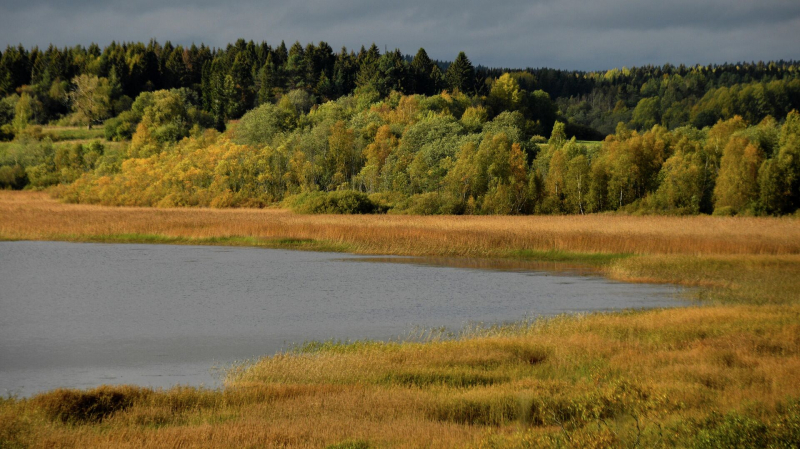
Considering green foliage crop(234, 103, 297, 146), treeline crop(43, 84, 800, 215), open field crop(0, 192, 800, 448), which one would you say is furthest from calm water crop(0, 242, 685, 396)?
green foliage crop(234, 103, 297, 146)

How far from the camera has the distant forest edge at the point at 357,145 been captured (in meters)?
77.6

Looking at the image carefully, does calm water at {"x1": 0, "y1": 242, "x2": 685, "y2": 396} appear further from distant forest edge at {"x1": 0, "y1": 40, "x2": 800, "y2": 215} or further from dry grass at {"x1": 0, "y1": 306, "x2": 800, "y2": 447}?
distant forest edge at {"x1": 0, "y1": 40, "x2": 800, "y2": 215}

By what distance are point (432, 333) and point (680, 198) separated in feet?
203

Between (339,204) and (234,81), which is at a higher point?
(234,81)

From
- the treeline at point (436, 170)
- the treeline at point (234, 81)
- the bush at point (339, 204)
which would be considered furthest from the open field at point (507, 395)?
the treeline at point (234, 81)

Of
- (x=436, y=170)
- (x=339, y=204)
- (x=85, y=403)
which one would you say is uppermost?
(x=85, y=403)

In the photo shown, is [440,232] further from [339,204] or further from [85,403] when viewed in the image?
[85,403]

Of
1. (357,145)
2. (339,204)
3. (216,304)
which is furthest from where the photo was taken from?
(357,145)

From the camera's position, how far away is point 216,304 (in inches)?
1115

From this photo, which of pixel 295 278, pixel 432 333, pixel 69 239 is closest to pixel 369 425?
pixel 432 333

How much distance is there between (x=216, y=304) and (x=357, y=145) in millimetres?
69806

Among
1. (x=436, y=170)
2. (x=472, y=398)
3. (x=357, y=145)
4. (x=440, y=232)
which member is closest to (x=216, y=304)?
(x=472, y=398)

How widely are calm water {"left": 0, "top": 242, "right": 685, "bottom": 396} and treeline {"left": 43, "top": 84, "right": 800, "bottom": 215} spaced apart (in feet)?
102

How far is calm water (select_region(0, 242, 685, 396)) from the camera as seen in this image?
18875 mm
